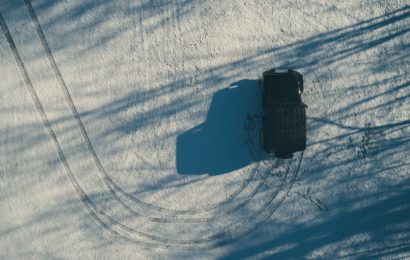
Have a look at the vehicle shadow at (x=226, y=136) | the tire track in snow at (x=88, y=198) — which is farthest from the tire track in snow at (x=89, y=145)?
the vehicle shadow at (x=226, y=136)

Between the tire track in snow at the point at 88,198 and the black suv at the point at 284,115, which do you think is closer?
the black suv at the point at 284,115

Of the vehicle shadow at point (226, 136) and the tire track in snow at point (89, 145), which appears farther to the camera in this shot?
the vehicle shadow at point (226, 136)

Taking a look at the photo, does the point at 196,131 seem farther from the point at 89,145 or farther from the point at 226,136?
the point at 89,145

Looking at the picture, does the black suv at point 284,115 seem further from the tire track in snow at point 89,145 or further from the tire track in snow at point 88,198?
the tire track in snow at point 89,145

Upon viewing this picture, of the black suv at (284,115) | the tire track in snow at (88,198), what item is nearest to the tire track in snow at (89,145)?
the tire track in snow at (88,198)

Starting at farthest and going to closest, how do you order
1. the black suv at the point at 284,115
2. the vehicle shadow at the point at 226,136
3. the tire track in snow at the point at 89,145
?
the vehicle shadow at the point at 226,136 → the tire track in snow at the point at 89,145 → the black suv at the point at 284,115

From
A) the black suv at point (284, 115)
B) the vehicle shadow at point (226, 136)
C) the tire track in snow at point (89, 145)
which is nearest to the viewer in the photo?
the black suv at point (284, 115)
